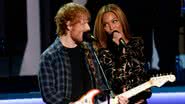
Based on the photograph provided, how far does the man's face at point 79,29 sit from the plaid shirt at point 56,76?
3.1 inches

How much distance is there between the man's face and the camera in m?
2.23

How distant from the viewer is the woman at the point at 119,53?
8.72 ft

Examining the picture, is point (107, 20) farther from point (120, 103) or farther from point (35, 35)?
point (35, 35)

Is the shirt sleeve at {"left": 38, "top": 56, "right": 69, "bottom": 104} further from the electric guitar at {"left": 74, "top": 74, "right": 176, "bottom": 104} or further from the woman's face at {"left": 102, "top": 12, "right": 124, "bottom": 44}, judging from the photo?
the woman's face at {"left": 102, "top": 12, "right": 124, "bottom": 44}

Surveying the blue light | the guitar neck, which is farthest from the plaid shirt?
the blue light

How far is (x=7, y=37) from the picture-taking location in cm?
388

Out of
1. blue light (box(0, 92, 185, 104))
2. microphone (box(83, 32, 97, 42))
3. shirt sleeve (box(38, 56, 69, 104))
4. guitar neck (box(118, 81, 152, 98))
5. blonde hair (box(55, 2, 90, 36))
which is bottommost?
blue light (box(0, 92, 185, 104))

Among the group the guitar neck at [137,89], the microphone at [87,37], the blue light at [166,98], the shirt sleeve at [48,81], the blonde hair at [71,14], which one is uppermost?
the blonde hair at [71,14]

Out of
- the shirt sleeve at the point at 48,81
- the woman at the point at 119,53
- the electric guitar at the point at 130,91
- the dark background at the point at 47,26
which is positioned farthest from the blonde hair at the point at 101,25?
the dark background at the point at 47,26

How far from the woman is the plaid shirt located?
1.51 feet

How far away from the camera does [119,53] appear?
2.70 meters

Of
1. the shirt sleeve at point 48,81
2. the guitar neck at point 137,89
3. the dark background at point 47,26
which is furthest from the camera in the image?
the dark background at point 47,26

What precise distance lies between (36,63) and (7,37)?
0.33 meters

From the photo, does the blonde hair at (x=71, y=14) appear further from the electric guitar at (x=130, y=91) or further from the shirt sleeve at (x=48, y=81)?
the electric guitar at (x=130, y=91)
